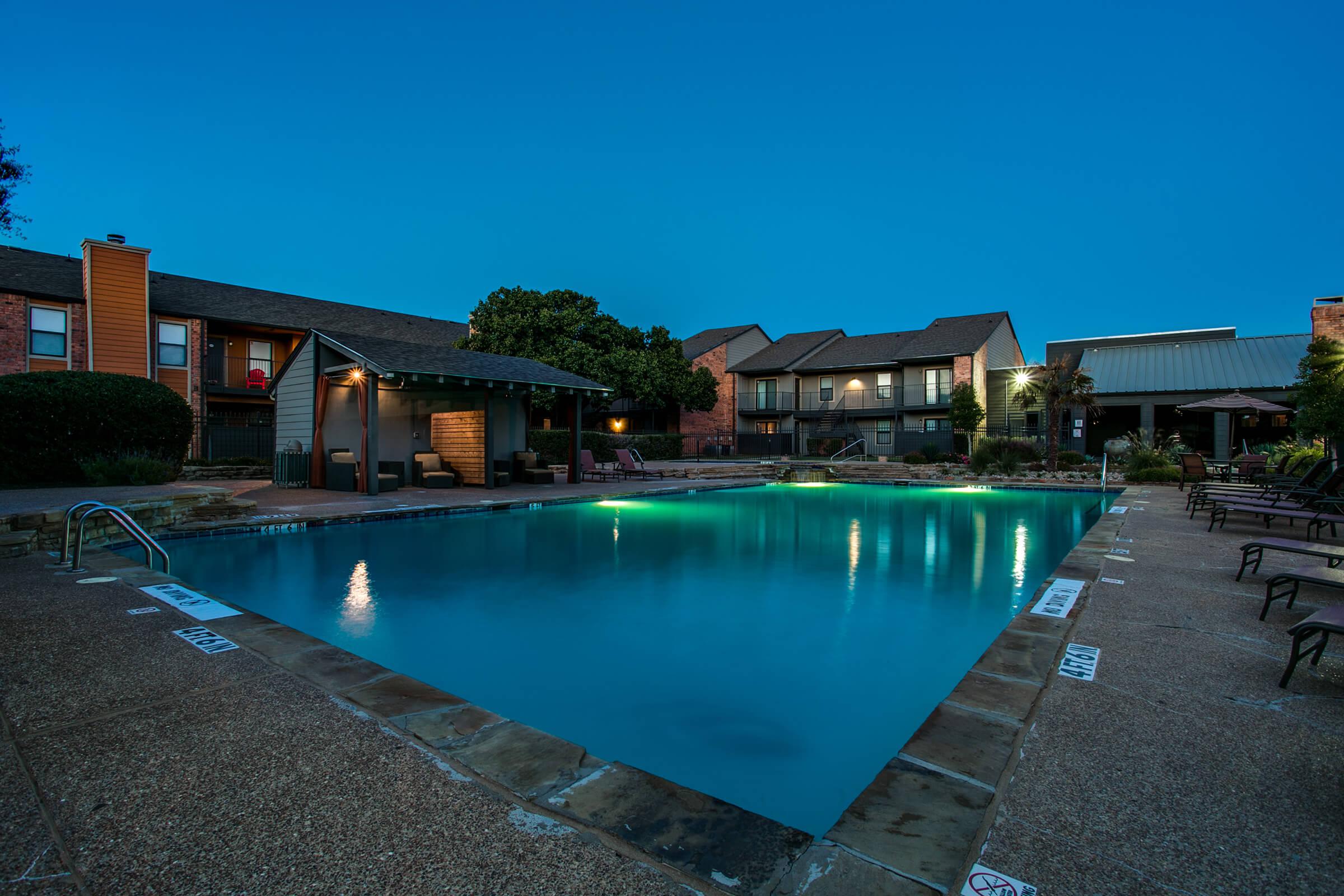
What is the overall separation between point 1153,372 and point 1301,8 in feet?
207

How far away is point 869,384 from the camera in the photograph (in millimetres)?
29906

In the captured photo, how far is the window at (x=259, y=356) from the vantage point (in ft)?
72.1

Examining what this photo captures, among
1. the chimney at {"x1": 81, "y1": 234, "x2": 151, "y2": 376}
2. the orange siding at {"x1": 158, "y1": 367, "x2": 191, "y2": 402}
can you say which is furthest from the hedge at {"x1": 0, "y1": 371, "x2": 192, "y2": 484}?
the orange siding at {"x1": 158, "y1": 367, "x2": 191, "y2": 402}

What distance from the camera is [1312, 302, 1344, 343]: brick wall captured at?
11.0 meters

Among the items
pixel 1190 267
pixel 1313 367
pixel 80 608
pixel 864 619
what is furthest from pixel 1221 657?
pixel 1190 267

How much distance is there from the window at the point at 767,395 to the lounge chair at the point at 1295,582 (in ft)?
88.3

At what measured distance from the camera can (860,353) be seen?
3059 centimetres

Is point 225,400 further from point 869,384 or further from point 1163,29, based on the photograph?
point 1163,29

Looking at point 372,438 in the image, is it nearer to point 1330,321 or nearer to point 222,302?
point 222,302

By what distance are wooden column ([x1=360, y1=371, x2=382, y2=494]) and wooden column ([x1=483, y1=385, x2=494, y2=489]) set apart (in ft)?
7.68

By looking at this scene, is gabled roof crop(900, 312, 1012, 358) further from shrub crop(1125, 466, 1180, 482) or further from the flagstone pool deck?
the flagstone pool deck

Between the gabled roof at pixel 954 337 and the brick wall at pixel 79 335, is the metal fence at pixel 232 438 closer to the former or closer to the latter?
the brick wall at pixel 79 335

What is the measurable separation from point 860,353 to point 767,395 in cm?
494

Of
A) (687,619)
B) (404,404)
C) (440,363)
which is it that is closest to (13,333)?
(404,404)
